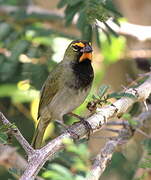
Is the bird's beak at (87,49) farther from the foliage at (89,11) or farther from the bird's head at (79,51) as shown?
the foliage at (89,11)

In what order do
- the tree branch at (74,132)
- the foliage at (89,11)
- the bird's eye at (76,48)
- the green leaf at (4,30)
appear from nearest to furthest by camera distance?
the tree branch at (74,132) < the foliage at (89,11) < the bird's eye at (76,48) < the green leaf at (4,30)

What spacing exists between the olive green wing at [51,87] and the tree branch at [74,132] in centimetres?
83

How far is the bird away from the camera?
464 cm

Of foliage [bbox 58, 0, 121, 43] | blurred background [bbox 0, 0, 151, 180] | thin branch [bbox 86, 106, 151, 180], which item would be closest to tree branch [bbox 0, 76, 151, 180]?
thin branch [bbox 86, 106, 151, 180]

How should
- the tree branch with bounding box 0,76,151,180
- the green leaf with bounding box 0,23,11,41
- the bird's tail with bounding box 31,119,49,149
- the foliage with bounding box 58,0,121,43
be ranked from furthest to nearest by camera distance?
the green leaf with bounding box 0,23,11,41
the bird's tail with bounding box 31,119,49,149
the foliage with bounding box 58,0,121,43
the tree branch with bounding box 0,76,151,180

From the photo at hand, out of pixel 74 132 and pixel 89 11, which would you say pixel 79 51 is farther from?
pixel 74 132

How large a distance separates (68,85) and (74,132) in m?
1.05

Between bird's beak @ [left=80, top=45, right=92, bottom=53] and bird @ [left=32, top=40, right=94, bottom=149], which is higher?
bird's beak @ [left=80, top=45, right=92, bottom=53]

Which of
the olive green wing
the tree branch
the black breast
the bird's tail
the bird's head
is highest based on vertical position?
the tree branch

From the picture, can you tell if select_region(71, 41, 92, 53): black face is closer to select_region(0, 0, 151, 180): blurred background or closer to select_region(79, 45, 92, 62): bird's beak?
select_region(79, 45, 92, 62): bird's beak

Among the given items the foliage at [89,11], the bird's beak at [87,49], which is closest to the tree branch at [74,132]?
the foliage at [89,11]

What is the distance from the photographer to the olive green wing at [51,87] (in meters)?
4.84

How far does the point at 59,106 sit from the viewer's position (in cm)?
486

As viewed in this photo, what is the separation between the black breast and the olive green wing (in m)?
0.15
